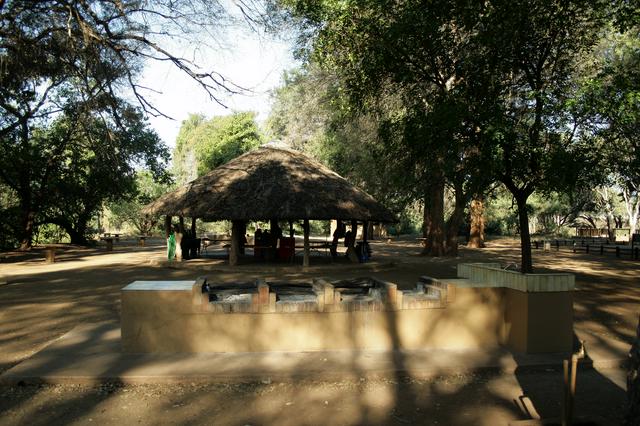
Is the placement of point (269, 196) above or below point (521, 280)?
above

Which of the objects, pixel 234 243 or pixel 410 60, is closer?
pixel 410 60

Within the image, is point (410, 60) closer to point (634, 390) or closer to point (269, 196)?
point (269, 196)

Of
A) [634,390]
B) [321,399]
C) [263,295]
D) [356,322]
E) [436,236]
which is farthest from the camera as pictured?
[436,236]

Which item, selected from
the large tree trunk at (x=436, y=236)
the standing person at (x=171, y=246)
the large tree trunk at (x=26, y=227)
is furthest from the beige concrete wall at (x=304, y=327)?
the large tree trunk at (x=26, y=227)

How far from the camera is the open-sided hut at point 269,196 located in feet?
58.3

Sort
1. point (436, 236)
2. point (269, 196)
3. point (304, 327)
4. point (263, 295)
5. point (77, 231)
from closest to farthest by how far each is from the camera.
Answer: point (263, 295), point (304, 327), point (269, 196), point (436, 236), point (77, 231)

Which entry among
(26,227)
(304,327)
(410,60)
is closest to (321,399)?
(304,327)

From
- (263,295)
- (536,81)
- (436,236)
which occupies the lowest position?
(263,295)

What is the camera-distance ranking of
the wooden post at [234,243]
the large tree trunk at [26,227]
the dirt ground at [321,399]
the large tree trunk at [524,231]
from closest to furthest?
the dirt ground at [321,399] → the large tree trunk at [524,231] → the wooden post at [234,243] → the large tree trunk at [26,227]

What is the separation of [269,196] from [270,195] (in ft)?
0.18

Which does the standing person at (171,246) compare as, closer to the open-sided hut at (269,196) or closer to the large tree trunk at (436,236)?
the open-sided hut at (269,196)

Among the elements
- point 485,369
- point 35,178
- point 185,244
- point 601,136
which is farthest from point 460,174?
point 35,178

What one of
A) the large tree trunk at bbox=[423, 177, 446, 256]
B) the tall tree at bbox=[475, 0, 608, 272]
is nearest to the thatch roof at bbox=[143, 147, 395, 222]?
the large tree trunk at bbox=[423, 177, 446, 256]

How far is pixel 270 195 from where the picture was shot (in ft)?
59.8
